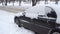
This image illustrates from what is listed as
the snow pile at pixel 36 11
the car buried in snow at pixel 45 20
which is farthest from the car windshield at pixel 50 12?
the snow pile at pixel 36 11

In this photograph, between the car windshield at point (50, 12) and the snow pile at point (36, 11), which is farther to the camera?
the snow pile at point (36, 11)

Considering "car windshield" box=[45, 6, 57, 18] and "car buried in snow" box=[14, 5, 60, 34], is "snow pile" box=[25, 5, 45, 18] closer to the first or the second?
"car buried in snow" box=[14, 5, 60, 34]

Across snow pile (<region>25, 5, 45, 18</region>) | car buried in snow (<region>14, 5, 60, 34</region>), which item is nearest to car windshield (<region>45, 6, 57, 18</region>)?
car buried in snow (<region>14, 5, 60, 34</region>)

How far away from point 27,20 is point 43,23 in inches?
76.5

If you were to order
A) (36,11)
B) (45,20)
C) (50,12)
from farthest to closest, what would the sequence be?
(36,11)
(50,12)
(45,20)

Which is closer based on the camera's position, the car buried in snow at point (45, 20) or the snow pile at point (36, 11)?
the car buried in snow at point (45, 20)

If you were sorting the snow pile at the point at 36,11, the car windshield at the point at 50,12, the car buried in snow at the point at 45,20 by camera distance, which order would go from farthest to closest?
the snow pile at the point at 36,11, the car windshield at the point at 50,12, the car buried in snow at the point at 45,20

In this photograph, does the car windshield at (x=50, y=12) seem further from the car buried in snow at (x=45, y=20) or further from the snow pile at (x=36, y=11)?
the snow pile at (x=36, y=11)

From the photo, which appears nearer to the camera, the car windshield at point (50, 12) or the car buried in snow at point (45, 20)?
the car buried in snow at point (45, 20)

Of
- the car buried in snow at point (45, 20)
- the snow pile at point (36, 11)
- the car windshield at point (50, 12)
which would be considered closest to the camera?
the car buried in snow at point (45, 20)

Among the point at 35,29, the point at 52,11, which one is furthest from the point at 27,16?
the point at 52,11

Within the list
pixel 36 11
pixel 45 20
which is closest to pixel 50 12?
pixel 45 20

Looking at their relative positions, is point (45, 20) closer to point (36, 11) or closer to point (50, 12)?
point (50, 12)

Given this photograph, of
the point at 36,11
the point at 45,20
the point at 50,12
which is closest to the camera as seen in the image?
the point at 45,20
